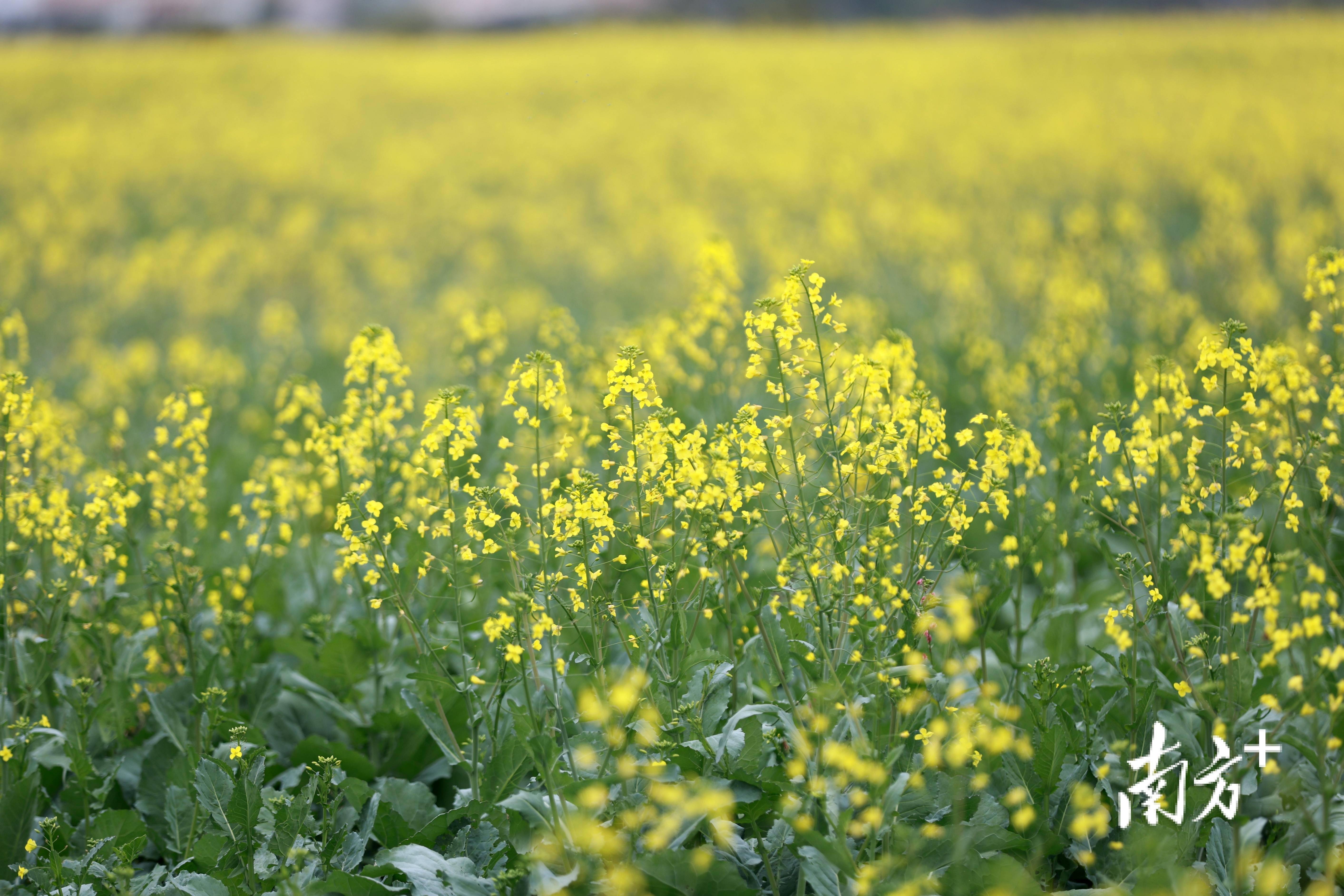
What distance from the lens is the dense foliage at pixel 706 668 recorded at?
2.55m

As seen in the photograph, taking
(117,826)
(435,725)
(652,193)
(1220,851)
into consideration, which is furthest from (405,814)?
(652,193)

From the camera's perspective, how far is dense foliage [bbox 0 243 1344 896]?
255cm

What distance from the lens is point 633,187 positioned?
16.1m

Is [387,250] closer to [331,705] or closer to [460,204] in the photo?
[460,204]

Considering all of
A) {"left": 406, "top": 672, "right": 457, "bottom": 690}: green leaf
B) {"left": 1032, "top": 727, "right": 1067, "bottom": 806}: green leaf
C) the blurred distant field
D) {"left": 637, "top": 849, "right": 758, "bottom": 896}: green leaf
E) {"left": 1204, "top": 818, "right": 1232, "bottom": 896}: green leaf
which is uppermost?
the blurred distant field

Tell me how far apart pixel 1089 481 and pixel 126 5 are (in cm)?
3642

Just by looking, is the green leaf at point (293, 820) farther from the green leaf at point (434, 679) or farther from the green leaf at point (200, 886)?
the green leaf at point (434, 679)

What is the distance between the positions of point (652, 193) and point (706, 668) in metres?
13.1

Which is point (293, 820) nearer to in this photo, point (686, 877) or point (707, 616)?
point (686, 877)

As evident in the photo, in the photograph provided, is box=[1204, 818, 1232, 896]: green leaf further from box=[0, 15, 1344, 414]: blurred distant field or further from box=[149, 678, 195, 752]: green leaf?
box=[149, 678, 195, 752]: green leaf

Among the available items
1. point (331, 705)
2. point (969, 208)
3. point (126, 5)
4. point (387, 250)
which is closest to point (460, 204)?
point (387, 250)

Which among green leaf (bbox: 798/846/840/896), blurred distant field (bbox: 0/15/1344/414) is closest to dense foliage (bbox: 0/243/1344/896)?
green leaf (bbox: 798/846/840/896)

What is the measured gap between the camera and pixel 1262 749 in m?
2.57

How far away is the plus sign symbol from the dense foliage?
0.06 m
